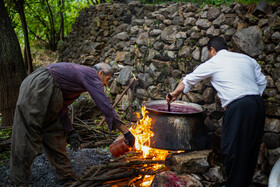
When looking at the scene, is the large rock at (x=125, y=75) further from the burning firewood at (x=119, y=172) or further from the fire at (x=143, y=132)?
the burning firewood at (x=119, y=172)

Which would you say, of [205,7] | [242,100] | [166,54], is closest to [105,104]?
[242,100]

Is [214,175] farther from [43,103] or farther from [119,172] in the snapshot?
[43,103]

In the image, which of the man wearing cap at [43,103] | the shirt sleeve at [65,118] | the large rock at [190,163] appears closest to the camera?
the man wearing cap at [43,103]

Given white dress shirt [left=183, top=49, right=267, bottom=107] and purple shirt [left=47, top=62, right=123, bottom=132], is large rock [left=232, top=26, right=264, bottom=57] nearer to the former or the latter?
white dress shirt [left=183, top=49, right=267, bottom=107]

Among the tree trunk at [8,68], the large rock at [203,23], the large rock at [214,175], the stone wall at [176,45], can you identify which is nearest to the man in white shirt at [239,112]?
the large rock at [214,175]

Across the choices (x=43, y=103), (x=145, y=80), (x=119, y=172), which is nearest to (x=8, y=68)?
(x=43, y=103)

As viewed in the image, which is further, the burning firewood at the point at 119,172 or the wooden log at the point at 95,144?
the wooden log at the point at 95,144

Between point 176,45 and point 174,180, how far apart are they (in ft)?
10.0

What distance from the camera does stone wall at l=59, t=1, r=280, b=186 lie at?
12.5ft

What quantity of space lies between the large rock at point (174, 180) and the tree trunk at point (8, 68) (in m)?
3.52

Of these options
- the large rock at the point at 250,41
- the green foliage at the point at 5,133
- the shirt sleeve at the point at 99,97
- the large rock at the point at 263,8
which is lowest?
the green foliage at the point at 5,133

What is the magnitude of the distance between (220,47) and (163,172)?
1.79 m

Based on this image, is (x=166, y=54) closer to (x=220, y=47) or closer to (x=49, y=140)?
(x=220, y=47)

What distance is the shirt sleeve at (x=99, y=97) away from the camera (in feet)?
10.2
